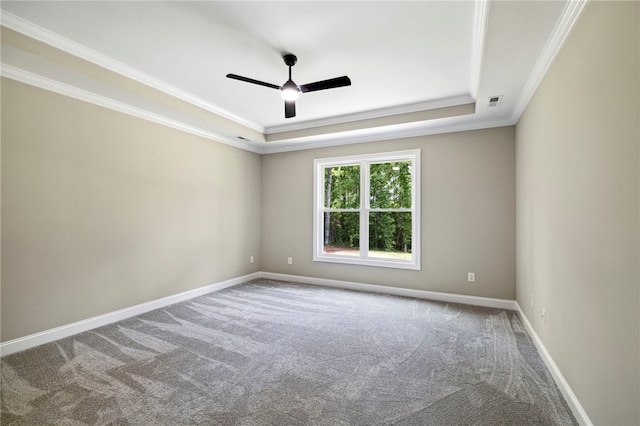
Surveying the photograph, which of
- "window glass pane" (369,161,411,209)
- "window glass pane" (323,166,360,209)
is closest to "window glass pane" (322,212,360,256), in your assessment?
"window glass pane" (323,166,360,209)

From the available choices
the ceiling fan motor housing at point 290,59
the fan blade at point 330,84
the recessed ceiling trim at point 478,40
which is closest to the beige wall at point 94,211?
the ceiling fan motor housing at point 290,59

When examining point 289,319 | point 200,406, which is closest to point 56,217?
point 200,406

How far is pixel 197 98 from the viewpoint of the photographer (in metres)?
3.74

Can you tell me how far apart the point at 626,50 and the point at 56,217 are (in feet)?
14.4

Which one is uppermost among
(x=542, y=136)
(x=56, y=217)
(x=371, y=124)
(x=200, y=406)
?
(x=371, y=124)

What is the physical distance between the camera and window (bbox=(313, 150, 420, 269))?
4.59 meters

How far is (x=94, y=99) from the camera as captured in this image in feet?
10.3

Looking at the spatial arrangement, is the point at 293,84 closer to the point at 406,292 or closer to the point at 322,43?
the point at 322,43

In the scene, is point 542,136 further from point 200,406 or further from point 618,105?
point 200,406

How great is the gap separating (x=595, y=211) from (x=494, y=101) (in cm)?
218

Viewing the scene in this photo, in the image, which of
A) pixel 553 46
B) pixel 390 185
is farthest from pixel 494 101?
pixel 390 185

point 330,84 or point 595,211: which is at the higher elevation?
point 330,84

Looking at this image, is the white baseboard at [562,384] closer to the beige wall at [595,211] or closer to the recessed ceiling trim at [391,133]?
the beige wall at [595,211]

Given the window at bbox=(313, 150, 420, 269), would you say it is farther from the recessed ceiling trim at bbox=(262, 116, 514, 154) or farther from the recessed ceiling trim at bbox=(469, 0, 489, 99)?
the recessed ceiling trim at bbox=(469, 0, 489, 99)
